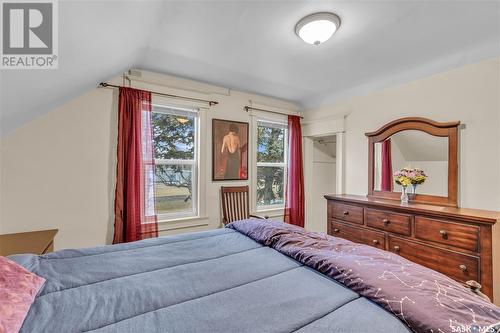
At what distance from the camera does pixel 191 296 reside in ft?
3.34

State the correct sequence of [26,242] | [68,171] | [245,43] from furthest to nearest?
[68,171], [245,43], [26,242]

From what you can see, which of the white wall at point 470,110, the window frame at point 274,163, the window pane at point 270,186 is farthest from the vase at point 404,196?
the window pane at point 270,186

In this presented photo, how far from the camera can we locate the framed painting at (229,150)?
129 inches

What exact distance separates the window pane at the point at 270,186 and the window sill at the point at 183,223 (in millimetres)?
1030

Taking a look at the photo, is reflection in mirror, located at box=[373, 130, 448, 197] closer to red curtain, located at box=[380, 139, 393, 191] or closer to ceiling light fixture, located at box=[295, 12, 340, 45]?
red curtain, located at box=[380, 139, 393, 191]

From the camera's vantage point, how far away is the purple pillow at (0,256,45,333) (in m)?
0.75

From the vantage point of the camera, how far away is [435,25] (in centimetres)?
188

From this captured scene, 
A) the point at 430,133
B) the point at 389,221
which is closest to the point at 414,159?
the point at 430,133

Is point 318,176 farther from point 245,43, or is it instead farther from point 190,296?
point 190,296

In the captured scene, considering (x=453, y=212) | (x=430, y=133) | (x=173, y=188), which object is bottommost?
(x=453, y=212)

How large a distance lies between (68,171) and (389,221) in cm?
331

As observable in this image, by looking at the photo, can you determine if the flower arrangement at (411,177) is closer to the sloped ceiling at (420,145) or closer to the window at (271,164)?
the sloped ceiling at (420,145)

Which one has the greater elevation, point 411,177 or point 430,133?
point 430,133

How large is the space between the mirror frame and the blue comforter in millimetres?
2008
